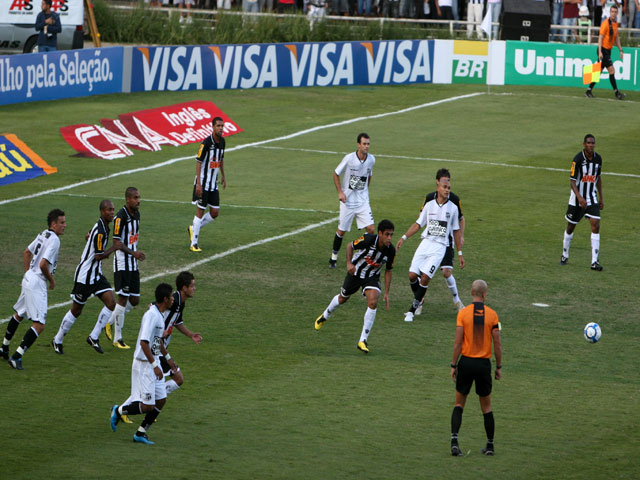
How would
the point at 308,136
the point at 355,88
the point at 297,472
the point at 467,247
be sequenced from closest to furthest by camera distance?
the point at 297,472 → the point at 467,247 → the point at 308,136 → the point at 355,88

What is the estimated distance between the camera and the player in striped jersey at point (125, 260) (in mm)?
14867

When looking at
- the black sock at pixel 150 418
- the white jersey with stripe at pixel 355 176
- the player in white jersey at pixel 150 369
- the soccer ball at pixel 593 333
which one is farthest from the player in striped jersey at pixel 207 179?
the black sock at pixel 150 418

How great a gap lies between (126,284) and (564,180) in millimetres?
15595

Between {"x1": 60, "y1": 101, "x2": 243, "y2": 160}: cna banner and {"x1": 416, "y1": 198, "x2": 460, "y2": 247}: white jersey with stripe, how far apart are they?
1406 centimetres

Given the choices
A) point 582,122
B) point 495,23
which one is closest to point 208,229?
point 582,122

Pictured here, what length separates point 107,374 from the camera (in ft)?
45.8

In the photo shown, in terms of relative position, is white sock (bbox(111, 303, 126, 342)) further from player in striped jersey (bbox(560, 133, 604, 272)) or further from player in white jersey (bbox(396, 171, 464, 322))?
player in striped jersey (bbox(560, 133, 604, 272))

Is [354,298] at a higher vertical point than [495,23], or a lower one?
lower

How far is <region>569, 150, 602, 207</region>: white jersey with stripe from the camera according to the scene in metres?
19.8

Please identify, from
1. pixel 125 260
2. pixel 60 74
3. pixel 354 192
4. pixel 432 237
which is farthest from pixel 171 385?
pixel 60 74

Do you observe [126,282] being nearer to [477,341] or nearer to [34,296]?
[34,296]

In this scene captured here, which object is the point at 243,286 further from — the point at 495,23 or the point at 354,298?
the point at 495,23

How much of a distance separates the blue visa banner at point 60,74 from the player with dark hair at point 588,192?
60.2ft

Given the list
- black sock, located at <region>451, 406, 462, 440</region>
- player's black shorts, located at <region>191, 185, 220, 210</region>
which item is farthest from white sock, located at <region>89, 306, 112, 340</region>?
player's black shorts, located at <region>191, 185, 220, 210</region>
